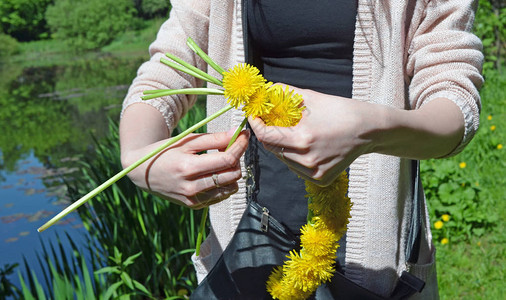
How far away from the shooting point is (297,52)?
1.02 meters

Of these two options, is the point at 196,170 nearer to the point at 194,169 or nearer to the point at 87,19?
the point at 194,169

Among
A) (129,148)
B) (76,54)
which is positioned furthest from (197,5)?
(76,54)

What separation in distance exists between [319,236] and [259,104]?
0.88 feet

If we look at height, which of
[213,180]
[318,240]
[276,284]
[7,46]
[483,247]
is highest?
[7,46]

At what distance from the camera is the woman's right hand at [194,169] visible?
77cm

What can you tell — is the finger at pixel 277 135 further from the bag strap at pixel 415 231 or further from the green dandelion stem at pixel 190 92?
the bag strap at pixel 415 231

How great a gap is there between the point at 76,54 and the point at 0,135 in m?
14.0

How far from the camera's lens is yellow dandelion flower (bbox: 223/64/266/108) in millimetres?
721

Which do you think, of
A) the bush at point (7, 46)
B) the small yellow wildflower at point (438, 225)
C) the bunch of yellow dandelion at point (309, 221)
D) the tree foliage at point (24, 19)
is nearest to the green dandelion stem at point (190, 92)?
the bunch of yellow dandelion at point (309, 221)

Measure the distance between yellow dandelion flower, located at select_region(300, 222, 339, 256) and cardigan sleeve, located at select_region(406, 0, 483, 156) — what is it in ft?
0.84

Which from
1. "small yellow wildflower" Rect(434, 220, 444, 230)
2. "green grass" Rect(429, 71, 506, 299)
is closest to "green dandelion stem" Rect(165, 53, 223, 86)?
"green grass" Rect(429, 71, 506, 299)

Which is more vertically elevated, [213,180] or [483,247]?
[213,180]

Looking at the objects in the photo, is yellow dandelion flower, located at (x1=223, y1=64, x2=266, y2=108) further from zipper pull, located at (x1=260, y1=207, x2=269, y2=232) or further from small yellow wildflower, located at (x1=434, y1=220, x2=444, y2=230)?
small yellow wildflower, located at (x1=434, y1=220, x2=444, y2=230)

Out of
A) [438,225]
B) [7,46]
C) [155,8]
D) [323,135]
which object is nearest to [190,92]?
[323,135]
